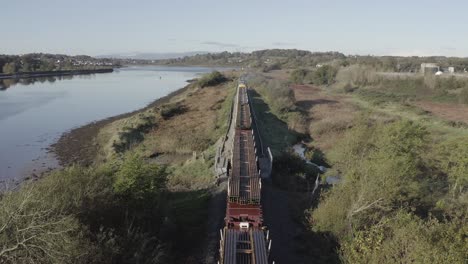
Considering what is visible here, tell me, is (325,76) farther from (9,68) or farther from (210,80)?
(9,68)

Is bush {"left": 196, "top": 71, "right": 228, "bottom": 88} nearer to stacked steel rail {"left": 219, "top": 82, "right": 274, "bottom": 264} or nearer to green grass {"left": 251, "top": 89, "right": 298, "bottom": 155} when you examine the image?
green grass {"left": 251, "top": 89, "right": 298, "bottom": 155}

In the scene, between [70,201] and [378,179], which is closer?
[70,201]

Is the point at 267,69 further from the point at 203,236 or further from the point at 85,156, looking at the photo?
the point at 203,236

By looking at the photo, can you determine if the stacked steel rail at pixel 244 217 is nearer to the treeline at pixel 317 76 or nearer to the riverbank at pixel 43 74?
the treeline at pixel 317 76

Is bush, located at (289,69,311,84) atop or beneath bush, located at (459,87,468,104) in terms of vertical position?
atop

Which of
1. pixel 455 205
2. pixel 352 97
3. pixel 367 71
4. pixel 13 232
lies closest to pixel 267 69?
pixel 367 71

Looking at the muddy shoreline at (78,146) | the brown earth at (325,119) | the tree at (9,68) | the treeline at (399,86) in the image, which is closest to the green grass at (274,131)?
the brown earth at (325,119)

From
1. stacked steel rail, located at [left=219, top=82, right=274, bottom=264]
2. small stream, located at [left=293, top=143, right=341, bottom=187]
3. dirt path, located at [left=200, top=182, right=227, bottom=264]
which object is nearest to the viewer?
stacked steel rail, located at [left=219, top=82, right=274, bottom=264]

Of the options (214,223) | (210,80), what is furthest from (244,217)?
(210,80)

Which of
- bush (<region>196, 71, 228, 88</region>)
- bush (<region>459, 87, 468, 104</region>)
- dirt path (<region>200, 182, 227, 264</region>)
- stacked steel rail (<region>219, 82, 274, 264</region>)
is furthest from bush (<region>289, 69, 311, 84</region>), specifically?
dirt path (<region>200, 182, 227, 264</region>)
